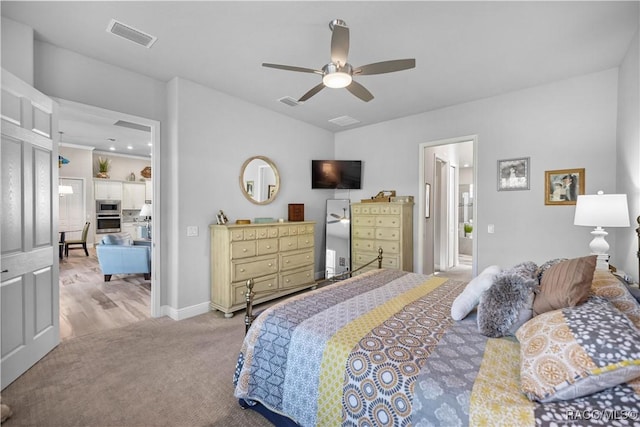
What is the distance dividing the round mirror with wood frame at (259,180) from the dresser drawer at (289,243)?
715 mm

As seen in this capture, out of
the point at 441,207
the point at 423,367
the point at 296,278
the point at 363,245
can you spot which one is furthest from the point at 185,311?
the point at 441,207

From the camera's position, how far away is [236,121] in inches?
161

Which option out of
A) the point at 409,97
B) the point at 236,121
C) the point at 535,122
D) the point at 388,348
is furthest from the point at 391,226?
the point at 388,348

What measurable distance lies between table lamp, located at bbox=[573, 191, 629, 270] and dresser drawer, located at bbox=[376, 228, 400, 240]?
2.25m

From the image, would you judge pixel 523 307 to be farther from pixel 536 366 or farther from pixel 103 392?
pixel 103 392

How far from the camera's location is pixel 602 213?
248cm

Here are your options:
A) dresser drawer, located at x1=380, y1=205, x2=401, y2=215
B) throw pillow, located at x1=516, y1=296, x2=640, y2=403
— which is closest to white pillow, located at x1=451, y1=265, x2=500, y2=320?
throw pillow, located at x1=516, y1=296, x2=640, y2=403

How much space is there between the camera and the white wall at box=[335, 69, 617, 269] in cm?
331

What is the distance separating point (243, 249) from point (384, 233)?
2324 mm

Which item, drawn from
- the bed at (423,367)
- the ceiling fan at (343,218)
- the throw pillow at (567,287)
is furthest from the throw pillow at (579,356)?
the ceiling fan at (343,218)

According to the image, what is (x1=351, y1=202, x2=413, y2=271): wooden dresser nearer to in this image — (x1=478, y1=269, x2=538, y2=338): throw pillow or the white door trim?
(x1=478, y1=269, x2=538, y2=338): throw pillow

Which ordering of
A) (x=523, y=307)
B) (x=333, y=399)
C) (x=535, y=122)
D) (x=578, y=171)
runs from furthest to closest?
(x=535, y=122) < (x=578, y=171) < (x=523, y=307) < (x=333, y=399)

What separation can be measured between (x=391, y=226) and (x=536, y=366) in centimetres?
355

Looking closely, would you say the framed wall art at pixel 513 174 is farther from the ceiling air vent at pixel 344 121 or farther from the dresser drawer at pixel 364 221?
the ceiling air vent at pixel 344 121
